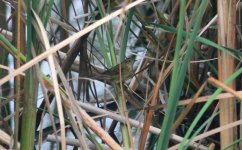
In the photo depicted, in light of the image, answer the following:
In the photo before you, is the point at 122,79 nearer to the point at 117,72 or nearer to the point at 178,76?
the point at 117,72

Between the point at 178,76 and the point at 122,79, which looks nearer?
the point at 178,76

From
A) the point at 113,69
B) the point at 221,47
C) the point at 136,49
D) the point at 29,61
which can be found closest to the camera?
the point at 29,61

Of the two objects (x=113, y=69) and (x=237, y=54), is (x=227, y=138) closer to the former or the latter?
(x=237, y=54)

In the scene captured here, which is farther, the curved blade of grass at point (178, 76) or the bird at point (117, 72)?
the bird at point (117, 72)

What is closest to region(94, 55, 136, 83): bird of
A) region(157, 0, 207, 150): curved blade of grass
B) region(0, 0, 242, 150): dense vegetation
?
region(0, 0, 242, 150): dense vegetation

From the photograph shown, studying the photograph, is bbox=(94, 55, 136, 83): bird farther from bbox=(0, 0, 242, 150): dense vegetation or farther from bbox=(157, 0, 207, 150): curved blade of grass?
bbox=(157, 0, 207, 150): curved blade of grass

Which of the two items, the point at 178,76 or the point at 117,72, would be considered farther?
the point at 117,72

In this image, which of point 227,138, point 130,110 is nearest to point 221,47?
point 227,138

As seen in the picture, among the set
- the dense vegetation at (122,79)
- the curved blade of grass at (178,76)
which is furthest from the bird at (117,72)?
the curved blade of grass at (178,76)

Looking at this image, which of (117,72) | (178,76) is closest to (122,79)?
(117,72)

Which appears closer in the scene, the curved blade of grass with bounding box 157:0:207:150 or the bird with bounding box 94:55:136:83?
the curved blade of grass with bounding box 157:0:207:150

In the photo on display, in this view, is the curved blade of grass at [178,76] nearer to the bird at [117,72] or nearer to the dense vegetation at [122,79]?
the dense vegetation at [122,79]
